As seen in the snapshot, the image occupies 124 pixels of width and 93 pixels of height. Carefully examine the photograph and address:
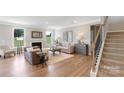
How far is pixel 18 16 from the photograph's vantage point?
154 centimetres

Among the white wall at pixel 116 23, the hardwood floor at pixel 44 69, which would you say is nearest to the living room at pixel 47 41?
the hardwood floor at pixel 44 69

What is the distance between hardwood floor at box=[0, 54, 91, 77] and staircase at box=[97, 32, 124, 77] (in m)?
0.29

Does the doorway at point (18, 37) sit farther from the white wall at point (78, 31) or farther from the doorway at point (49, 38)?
the white wall at point (78, 31)

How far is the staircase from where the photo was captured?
1666 mm

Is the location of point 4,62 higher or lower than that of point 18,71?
higher

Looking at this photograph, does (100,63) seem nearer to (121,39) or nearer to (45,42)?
(121,39)

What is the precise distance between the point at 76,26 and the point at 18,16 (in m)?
1.05

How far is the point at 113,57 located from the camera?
1.79 meters

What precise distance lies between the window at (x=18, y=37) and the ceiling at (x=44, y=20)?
6.2 inches

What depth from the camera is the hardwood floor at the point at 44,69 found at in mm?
1623

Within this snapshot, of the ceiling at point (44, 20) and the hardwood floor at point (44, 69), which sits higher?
the ceiling at point (44, 20)

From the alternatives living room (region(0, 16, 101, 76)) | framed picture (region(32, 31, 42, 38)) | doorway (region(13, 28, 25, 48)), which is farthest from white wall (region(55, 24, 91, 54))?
doorway (region(13, 28, 25, 48))
